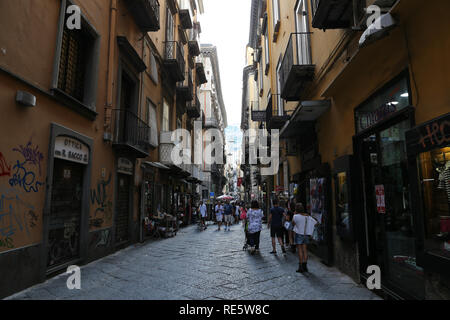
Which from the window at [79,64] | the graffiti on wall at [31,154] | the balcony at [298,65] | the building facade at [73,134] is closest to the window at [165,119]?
the building facade at [73,134]

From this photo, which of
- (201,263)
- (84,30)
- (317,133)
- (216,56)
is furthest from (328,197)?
(216,56)

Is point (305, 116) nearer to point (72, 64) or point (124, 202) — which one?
point (72, 64)

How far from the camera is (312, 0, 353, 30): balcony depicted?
531 centimetres

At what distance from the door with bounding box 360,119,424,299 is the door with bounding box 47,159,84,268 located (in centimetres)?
603

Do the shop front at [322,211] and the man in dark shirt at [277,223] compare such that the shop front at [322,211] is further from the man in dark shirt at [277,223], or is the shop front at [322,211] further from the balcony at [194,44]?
the balcony at [194,44]

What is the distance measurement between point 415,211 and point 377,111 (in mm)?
2034

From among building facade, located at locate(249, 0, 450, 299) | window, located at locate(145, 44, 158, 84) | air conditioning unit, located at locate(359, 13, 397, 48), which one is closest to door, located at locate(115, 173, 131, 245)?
window, located at locate(145, 44, 158, 84)

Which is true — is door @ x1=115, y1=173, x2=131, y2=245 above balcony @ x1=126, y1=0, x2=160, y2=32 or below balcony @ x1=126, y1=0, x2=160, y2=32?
below

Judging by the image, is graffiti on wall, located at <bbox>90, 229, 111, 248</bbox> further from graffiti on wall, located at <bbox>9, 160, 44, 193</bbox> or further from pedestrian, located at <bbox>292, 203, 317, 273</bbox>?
pedestrian, located at <bbox>292, 203, 317, 273</bbox>

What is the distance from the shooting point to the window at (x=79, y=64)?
266 inches

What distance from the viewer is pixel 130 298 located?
4.53 metres

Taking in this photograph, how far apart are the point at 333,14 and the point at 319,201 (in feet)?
13.7

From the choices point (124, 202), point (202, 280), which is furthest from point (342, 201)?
point (124, 202)

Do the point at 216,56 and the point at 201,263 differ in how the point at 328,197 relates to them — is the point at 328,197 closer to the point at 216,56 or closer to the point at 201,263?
the point at 201,263
